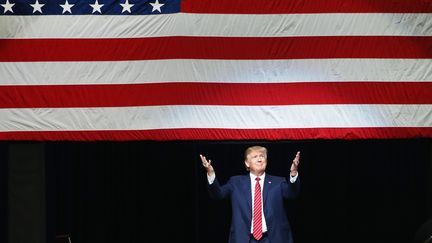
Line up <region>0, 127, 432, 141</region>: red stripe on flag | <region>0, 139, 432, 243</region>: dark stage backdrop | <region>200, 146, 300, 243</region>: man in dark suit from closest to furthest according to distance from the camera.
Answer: <region>0, 127, 432, 141</region>: red stripe on flag, <region>200, 146, 300, 243</region>: man in dark suit, <region>0, 139, 432, 243</region>: dark stage backdrop

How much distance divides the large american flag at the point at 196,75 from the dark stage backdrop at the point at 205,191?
1713 millimetres

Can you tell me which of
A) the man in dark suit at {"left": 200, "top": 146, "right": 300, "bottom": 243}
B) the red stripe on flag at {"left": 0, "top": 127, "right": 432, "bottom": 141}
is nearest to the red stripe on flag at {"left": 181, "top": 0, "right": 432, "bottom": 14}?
the red stripe on flag at {"left": 0, "top": 127, "right": 432, "bottom": 141}

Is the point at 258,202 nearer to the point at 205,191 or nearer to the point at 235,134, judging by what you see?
the point at 235,134

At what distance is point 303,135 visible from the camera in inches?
308

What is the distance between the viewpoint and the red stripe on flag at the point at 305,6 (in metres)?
7.87

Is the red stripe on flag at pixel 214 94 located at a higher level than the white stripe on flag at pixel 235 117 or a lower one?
higher

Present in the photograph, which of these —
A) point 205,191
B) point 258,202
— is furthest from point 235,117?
point 205,191

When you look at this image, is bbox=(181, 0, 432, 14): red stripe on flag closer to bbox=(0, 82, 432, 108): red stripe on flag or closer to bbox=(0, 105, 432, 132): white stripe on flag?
bbox=(0, 82, 432, 108): red stripe on flag

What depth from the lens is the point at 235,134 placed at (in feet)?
25.6

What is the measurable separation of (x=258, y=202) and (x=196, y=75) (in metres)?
1.33

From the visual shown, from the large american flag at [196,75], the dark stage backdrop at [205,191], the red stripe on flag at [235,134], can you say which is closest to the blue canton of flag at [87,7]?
the large american flag at [196,75]

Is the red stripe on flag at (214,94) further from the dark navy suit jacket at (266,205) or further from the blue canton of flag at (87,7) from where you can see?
the dark navy suit jacket at (266,205)

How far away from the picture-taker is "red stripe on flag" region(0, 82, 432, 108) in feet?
25.6

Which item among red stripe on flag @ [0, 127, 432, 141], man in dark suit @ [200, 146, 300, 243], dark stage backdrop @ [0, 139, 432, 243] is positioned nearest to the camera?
red stripe on flag @ [0, 127, 432, 141]
